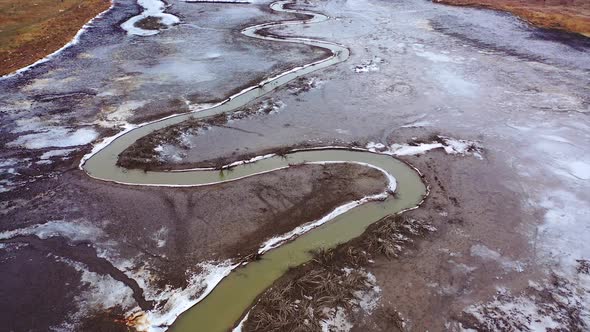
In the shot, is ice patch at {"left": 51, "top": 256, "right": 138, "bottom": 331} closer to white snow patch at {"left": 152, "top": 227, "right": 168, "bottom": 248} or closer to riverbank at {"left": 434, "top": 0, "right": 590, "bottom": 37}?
white snow patch at {"left": 152, "top": 227, "right": 168, "bottom": 248}

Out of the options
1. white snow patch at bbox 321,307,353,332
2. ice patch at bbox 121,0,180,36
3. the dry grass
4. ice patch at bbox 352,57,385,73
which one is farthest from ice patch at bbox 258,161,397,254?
ice patch at bbox 121,0,180,36

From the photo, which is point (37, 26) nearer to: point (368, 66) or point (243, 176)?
point (368, 66)

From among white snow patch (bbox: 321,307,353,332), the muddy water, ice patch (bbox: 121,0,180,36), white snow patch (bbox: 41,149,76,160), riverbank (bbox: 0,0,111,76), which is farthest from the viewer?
ice patch (bbox: 121,0,180,36)

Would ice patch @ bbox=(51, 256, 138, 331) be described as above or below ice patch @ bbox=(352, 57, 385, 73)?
below

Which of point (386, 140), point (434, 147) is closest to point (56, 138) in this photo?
point (386, 140)

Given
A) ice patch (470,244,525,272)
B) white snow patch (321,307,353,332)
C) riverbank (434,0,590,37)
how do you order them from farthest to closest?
riverbank (434,0,590,37) < ice patch (470,244,525,272) < white snow patch (321,307,353,332)

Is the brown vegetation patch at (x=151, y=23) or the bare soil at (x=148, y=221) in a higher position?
the brown vegetation patch at (x=151, y=23)

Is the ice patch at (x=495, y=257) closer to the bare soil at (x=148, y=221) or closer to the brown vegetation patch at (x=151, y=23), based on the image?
the bare soil at (x=148, y=221)

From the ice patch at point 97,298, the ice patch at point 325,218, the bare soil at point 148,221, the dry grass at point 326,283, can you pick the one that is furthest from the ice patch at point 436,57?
the ice patch at point 97,298
